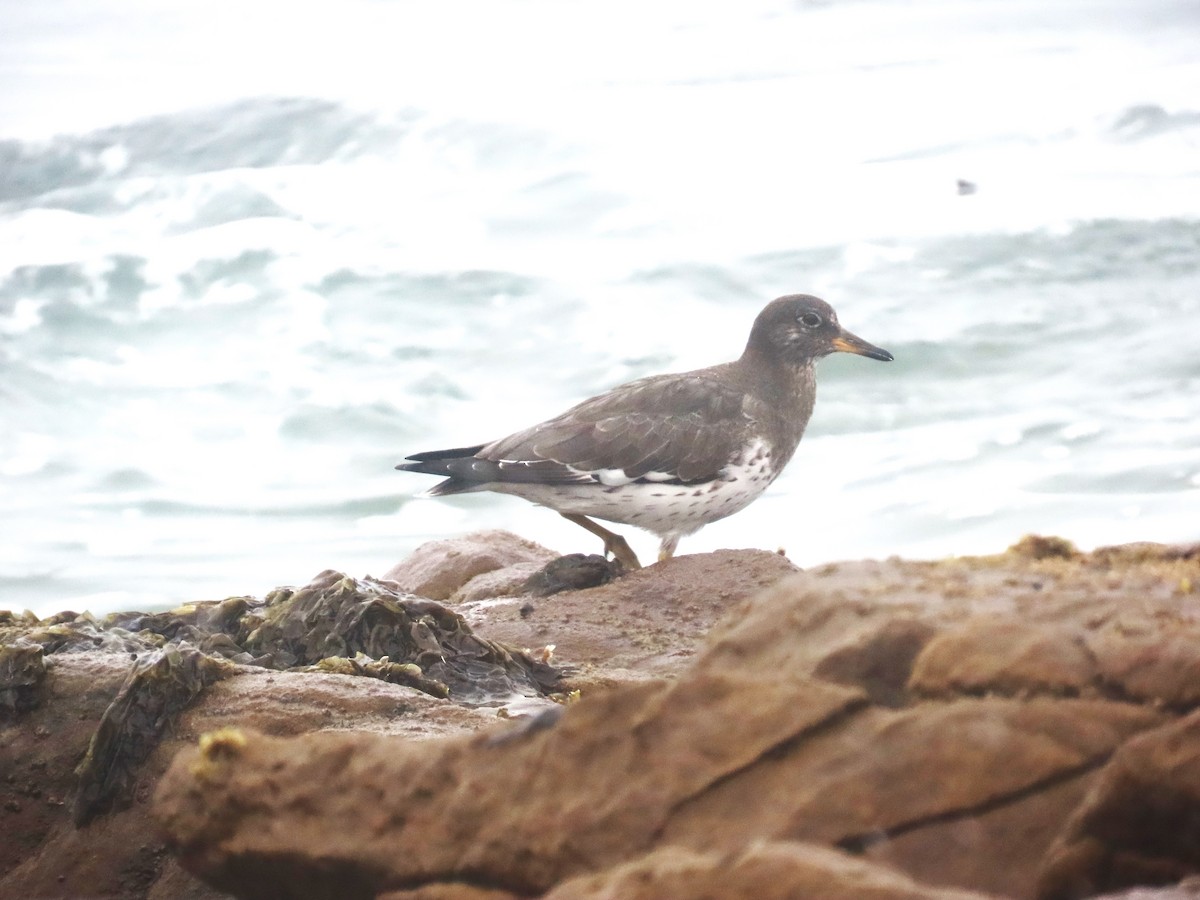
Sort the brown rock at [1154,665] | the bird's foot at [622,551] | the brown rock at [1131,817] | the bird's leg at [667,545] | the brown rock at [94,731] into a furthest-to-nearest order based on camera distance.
Answer: the bird's leg at [667,545] → the bird's foot at [622,551] → the brown rock at [94,731] → the brown rock at [1154,665] → the brown rock at [1131,817]

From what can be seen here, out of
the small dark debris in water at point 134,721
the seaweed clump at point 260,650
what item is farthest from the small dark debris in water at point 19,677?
the small dark debris in water at point 134,721

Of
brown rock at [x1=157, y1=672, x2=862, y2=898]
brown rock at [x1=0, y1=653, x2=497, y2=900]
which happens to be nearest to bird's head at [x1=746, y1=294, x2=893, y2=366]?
brown rock at [x1=0, y1=653, x2=497, y2=900]

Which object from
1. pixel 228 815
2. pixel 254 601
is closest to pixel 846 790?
pixel 228 815

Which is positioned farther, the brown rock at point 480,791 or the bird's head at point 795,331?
the bird's head at point 795,331

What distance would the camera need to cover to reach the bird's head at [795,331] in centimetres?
1009

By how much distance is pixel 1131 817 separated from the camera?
2.77m

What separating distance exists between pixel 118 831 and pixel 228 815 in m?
1.47

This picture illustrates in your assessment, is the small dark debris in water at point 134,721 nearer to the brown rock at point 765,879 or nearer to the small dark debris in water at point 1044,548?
the brown rock at point 765,879

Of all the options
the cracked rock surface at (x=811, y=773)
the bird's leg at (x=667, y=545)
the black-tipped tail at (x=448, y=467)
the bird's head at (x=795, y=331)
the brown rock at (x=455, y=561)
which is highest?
the cracked rock surface at (x=811, y=773)

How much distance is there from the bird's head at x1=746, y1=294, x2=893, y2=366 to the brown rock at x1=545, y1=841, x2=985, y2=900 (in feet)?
25.0

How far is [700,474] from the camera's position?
9.12m

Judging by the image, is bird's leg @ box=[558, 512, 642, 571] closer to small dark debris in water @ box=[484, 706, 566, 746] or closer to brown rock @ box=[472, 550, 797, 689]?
brown rock @ box=[472, 550, 797, 689]

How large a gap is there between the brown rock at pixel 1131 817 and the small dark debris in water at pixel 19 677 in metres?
3.43

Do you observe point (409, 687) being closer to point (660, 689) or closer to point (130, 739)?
point (130, 739)
